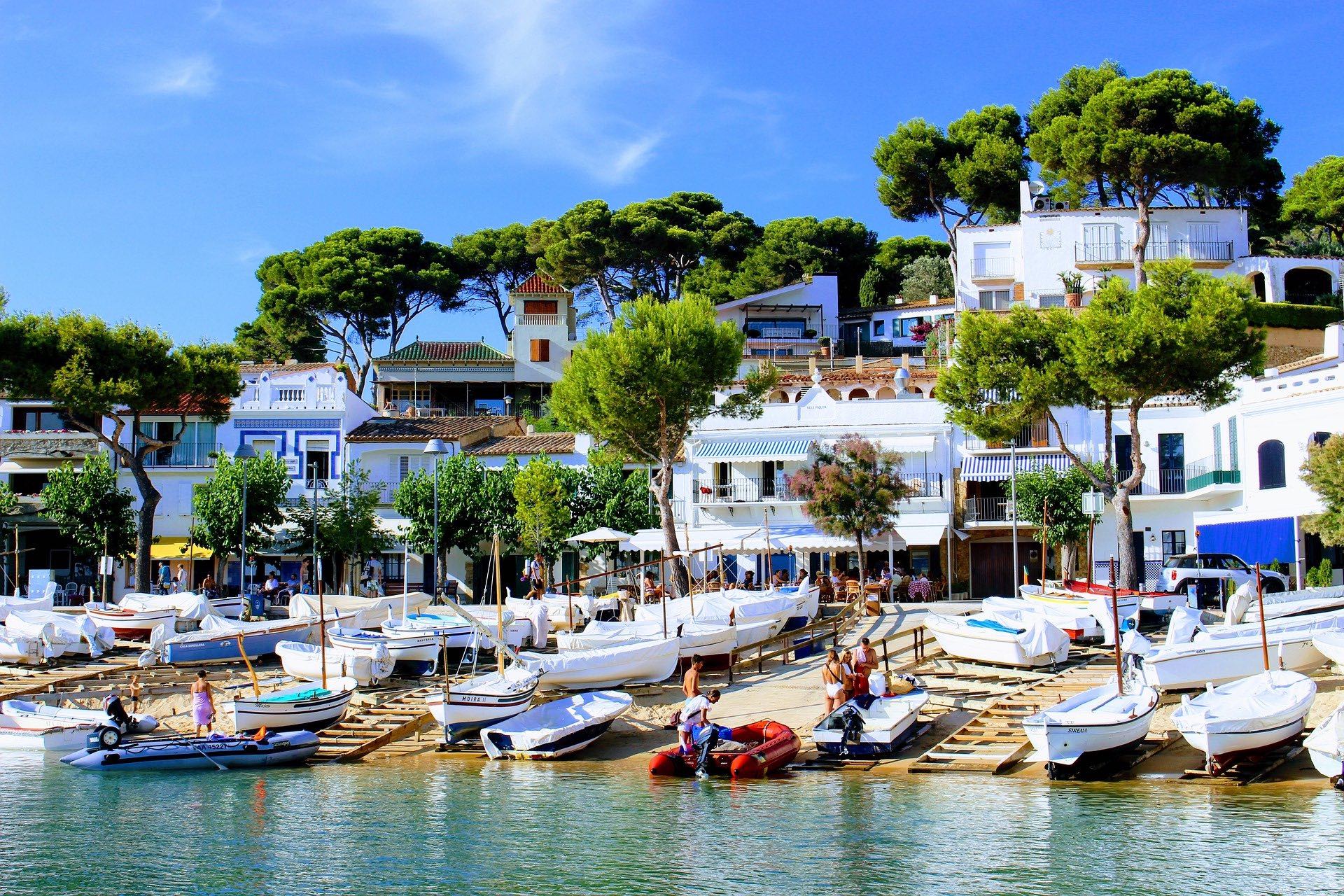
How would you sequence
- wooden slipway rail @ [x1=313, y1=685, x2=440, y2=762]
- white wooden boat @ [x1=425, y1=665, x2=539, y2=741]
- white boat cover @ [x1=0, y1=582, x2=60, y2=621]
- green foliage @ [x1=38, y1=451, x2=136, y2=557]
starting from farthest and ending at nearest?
green foliage @ [x1=38, y1=451, x2=136, y2=557] < white boat cover @ [x1=0, y1=582, x2=60, y2=621] < wooden slipway rail @ [x1=313, y1=685, x2=440, y2=762] < white wooden boat @ [x1=425, y1=665, x2=539, y2=741]

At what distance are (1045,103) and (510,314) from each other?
35.4m

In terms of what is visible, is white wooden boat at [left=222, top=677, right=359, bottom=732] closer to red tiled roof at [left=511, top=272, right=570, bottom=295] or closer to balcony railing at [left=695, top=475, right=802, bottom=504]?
balcony railing at [left=695, top=475, right=802, bottom=504]

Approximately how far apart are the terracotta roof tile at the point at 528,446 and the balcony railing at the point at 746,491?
6.87 m

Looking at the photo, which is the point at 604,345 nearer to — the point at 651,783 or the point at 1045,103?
the point at 651,783

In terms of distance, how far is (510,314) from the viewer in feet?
285

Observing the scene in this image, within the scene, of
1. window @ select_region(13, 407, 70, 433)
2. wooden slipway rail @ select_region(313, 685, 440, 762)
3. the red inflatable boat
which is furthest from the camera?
window @ select_region(13, 407, 70, 433)

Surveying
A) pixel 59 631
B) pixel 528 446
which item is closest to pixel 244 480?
pixel 59 631

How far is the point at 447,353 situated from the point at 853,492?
41.0m

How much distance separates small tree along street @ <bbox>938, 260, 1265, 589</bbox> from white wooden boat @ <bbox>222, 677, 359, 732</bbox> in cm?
1929

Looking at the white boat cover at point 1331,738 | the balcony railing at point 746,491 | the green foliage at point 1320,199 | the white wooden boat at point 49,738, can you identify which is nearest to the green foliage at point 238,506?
the balcony railing at point 746,491

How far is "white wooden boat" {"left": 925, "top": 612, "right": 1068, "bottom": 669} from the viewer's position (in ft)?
101

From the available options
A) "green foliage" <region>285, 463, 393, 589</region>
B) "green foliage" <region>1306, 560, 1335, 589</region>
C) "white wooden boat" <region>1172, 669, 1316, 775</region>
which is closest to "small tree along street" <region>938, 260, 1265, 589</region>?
"green foliage" <region>1306, 560, 1335, 589</region>

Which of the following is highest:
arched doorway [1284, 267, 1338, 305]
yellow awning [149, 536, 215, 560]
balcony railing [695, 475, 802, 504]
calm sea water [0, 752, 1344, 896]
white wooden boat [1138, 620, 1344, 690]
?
arched doorway [1284, 267, 1338, 305]

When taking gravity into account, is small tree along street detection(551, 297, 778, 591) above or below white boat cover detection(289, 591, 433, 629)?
above
